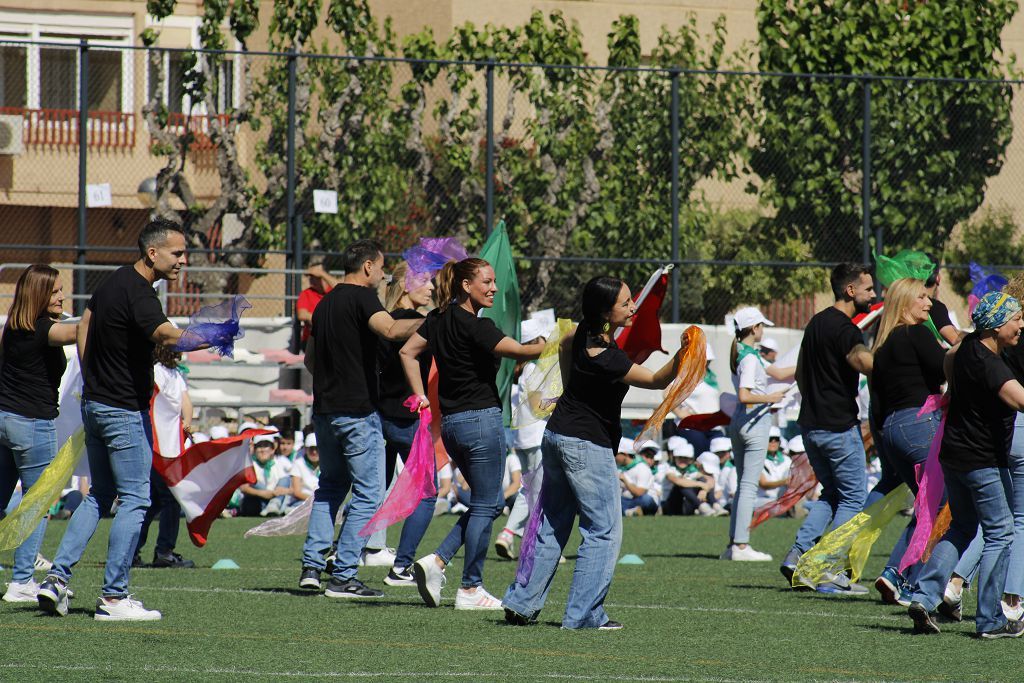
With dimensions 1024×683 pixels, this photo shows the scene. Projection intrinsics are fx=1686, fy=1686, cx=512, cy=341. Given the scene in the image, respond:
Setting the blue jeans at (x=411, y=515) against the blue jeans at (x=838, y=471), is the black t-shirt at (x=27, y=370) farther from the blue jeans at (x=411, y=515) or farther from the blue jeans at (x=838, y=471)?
the blue jeans at (x=838, y=471)

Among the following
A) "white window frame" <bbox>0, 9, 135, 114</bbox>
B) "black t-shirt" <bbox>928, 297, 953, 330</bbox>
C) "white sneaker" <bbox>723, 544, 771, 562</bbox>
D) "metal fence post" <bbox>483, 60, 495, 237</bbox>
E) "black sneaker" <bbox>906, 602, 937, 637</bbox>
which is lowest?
"white sneaker" <bbox>723, 544, 771, 562</bbox>

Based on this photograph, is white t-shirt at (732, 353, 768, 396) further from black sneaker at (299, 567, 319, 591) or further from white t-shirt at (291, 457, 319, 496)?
white t-shirt at (291, 457, 319, 496)

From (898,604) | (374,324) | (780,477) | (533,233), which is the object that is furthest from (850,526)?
(533,233)

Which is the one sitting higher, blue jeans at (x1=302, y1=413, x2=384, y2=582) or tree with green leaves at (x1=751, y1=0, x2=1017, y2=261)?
tree with green leaves at (x1=751, y1=0, x2=1017, y2=261)

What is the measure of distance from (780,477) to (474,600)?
27.4ft

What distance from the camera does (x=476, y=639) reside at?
288 inches

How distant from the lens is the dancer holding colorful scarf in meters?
7.23

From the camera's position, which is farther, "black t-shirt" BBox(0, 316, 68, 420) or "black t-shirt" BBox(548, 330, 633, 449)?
"black t-shirt" BBox(0, 316, 68, 420)

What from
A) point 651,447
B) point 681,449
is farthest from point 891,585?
point 651,447

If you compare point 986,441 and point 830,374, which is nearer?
point 986,441

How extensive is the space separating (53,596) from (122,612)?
13.4 inches

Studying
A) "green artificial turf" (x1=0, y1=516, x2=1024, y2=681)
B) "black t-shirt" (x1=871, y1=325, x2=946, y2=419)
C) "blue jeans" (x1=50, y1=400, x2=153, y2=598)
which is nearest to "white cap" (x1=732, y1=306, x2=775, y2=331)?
"green artificial turf" (x1=0, y1=516, x2=1024, y2=681)

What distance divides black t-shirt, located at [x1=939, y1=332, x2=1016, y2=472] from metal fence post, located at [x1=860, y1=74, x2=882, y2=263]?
1163 cm

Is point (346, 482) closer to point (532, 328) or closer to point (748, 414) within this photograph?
point (748, 414)
